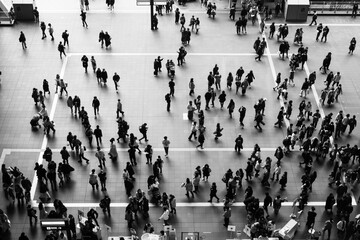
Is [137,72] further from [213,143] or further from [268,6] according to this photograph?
[268,6]

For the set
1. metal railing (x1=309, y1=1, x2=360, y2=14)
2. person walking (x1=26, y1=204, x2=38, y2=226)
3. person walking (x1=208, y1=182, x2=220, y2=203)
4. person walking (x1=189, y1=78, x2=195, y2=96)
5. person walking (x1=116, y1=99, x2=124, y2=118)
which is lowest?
person walking (x1=26, y1=204, x2=38, y2=226)

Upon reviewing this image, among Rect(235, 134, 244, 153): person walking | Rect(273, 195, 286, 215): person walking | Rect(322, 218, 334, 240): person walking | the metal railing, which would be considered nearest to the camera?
Rect(322, 218, 334, 240): person walking

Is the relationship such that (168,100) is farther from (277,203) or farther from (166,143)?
(277,203)

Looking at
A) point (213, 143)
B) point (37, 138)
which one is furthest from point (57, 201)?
point (213, 143)

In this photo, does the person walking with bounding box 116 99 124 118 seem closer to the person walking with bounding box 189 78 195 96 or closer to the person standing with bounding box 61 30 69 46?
the person walking with bounding box 189 78 195 96

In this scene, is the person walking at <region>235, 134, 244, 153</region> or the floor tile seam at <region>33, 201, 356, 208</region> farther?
the person walking at <region>235, 134, 244, 153</region>

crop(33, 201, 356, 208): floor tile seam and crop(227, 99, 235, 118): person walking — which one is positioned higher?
crop(227, 99, 235, 118): person walking

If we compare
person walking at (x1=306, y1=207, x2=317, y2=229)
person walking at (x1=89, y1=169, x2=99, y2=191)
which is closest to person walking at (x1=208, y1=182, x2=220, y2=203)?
person walking at (x1=306, y1=207, x2=317, y2=229)

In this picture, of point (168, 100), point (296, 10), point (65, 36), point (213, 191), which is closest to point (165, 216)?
point (213, 191)
